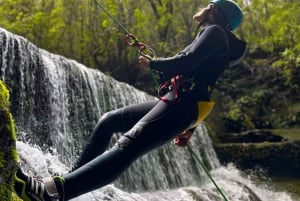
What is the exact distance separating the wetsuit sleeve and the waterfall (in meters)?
4.66

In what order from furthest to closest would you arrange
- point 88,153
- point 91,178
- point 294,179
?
point 294,179
point 88,153
point 91,178

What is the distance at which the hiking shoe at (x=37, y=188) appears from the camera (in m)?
2.57

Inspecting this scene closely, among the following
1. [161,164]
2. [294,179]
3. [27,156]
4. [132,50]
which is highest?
[27,156]

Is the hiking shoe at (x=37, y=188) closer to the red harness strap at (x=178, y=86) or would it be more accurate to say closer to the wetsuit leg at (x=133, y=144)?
the wetsuit leg at (x=133, y=144)

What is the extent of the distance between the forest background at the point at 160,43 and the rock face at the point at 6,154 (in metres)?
12.7

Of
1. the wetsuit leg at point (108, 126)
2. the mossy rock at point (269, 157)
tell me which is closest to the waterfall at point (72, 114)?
the mossy rock at point (269, 157)

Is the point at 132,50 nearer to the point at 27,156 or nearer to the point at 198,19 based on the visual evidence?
the point at 27,156

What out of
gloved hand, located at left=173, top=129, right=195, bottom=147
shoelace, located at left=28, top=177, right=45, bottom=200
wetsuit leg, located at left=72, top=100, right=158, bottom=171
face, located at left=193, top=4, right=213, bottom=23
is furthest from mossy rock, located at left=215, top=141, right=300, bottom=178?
shoelace, located at left=28, top=177, right=45, bottom=200

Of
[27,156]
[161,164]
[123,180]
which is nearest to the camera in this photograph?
[27,156]

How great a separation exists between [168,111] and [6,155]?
4.44 feet

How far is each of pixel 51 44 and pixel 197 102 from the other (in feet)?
41.4

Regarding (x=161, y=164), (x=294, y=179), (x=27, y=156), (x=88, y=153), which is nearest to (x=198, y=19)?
(x=88, y=153)

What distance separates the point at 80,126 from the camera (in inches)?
383

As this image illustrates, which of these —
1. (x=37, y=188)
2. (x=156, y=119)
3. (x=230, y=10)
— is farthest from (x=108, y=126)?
(x=230, y=10)
